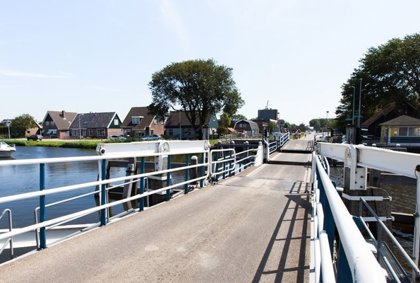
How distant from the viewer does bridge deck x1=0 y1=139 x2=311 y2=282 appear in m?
3.88

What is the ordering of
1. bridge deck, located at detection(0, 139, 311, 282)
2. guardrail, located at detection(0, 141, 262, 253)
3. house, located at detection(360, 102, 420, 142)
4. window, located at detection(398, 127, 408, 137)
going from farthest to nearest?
house, located at detection(360, 102, 420, 142) → window, located at detection(398, 127, 408, 137) → guardrail, located at detection(0, 141, 262, 253) → bridge deck, located at detection(0, 139, 311, 282)

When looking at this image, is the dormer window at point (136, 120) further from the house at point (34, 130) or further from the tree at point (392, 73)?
the tree at point (392, 73)

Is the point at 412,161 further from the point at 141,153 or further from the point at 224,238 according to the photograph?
the point at 141,153

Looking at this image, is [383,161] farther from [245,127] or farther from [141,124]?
[245,127]

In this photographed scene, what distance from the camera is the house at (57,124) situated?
9494 centimetres

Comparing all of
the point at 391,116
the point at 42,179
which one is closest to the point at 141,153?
the point at 42,179

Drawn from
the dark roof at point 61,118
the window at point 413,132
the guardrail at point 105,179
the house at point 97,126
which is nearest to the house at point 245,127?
the house at point 97,126

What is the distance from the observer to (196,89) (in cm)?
6456

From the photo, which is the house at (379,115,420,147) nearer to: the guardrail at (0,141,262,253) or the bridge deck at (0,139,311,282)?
the guardrail at (0,141,262,253)

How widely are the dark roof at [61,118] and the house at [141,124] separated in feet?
61.8

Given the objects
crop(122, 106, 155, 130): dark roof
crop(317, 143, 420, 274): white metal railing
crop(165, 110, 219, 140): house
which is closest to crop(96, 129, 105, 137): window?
crop(122, 106, 155, 130): dark roof

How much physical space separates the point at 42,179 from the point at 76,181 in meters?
20.8

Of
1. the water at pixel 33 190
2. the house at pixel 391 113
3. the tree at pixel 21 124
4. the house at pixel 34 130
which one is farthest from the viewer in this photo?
the house at pixel 34 130

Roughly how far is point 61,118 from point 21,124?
12.3 metres
